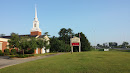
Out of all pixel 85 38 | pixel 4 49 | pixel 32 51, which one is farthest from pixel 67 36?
pixel 4 49

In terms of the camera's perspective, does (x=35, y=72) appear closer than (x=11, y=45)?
Yes

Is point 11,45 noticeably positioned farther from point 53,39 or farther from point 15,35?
point 53,39

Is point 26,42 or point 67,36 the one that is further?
point 67,36

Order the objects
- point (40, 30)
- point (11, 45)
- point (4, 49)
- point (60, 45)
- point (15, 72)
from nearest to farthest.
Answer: point (15, 72)
point (11, 45)
point (4, 49)
point (60, 45)
point (40, 30)

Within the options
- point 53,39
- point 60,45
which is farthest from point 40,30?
point 60,45

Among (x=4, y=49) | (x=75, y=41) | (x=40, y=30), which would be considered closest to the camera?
(x=4, y=49)

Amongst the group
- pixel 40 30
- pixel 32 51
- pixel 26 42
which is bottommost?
pixel 32 51

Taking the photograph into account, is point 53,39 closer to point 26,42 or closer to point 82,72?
point 26,42

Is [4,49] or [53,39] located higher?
[53,39]

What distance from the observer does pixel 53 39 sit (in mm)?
53281

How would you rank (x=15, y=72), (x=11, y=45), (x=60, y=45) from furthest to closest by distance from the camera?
(x=60, y=45)
(x=11, y=45)
(x=15, y=72)

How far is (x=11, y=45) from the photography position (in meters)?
24.8

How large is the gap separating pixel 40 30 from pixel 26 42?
35.2 m

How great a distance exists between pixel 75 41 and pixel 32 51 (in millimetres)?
21152
